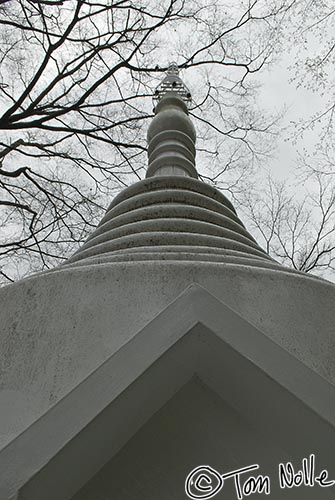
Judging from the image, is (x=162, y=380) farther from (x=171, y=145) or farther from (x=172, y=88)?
(x=172, y=88)

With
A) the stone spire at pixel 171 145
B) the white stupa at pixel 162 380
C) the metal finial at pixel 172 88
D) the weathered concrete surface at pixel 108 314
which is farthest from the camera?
the metal finial at pixel 172 88

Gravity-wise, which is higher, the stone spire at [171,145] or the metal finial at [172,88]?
the metal finial at [172,88]

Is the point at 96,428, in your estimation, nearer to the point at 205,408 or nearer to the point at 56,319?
the point at 205,408

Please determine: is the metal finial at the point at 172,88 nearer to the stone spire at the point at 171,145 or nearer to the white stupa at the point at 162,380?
the stone spire at the point at 171,145

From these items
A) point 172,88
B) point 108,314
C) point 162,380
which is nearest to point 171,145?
point 172,88

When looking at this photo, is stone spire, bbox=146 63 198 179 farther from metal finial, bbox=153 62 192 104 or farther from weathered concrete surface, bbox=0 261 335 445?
weathered concrete surface, bbox=0 261 335 445

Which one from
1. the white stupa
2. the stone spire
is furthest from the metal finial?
the white stupa

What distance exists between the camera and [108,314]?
2.10 metres

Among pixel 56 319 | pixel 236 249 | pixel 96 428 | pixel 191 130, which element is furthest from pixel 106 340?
pixel 191 130

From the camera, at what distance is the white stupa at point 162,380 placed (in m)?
1.43

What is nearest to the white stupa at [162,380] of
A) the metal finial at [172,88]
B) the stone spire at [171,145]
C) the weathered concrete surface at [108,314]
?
the weathered concrete surface at [108,314]

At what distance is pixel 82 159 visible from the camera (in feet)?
27.2

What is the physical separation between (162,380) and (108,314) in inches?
24.1

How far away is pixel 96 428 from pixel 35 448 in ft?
0.54
